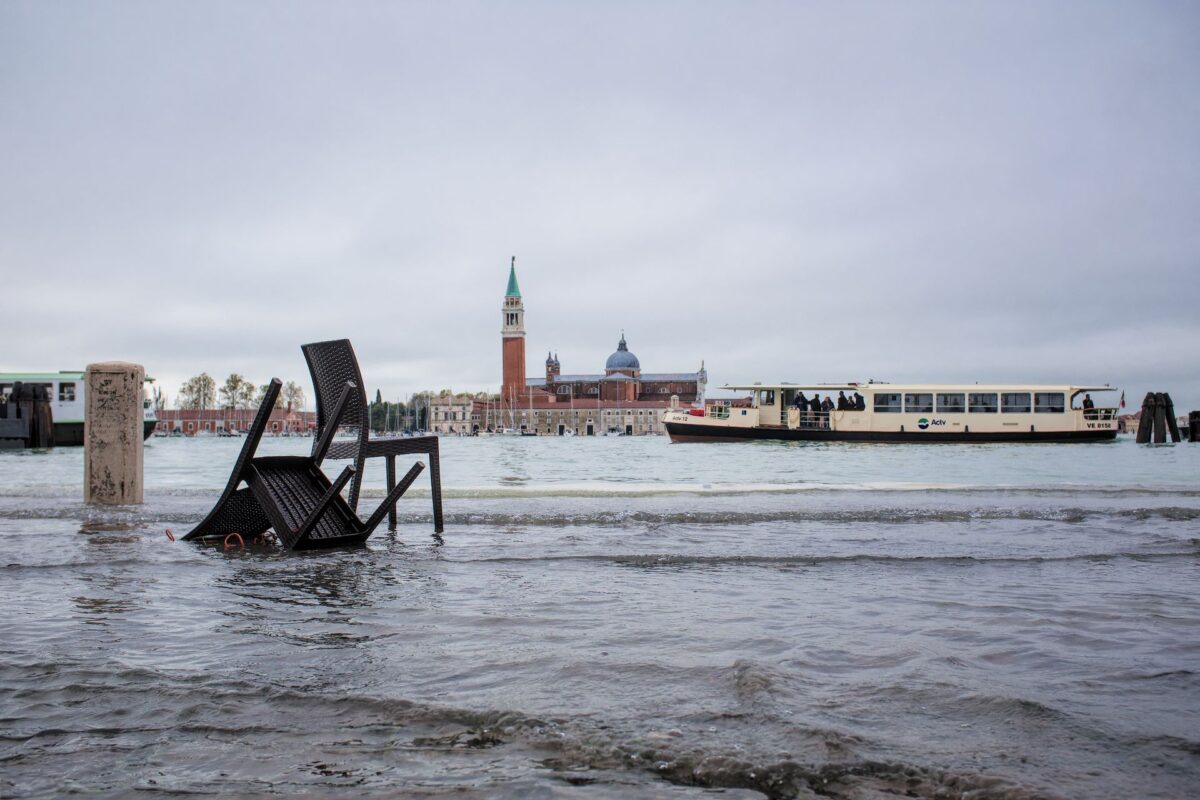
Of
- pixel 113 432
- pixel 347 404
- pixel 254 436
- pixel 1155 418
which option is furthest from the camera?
pixel 1155 418

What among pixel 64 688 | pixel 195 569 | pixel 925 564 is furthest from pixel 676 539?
pixel 64 688

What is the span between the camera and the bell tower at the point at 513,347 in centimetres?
14850

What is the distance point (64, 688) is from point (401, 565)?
8.08 ft

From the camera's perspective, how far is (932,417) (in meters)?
46.6

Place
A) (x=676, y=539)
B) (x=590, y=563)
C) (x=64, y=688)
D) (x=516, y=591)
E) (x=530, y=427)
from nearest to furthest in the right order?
1. (x=64, y=688)
2. (x=516, y=591)
3. (x=590, y=563)
4. (x=676, y=539)
5. (x=530, y=427)

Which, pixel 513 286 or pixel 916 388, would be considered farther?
pixel 513 286

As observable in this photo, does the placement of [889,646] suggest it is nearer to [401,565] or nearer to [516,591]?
[516,591]

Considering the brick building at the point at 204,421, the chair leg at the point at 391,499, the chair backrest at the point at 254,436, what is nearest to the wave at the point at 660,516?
the chair leg at the point at 391,499

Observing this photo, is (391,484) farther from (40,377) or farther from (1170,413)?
(1170,413)

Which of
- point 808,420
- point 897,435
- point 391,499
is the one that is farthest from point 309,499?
point 808,420

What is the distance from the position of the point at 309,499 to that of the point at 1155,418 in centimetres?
5848

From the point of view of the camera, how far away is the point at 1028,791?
5.80 ft

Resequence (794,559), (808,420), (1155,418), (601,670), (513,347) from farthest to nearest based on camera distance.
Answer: (513,347)
(1155,418)
(808,420)
(794,559)
(601,670)

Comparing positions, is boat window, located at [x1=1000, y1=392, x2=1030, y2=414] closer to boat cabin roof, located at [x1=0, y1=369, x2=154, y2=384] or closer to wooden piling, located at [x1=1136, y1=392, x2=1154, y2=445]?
wooden piling, located at [x1=1136, y1=392, x2=1154, y2=445]
